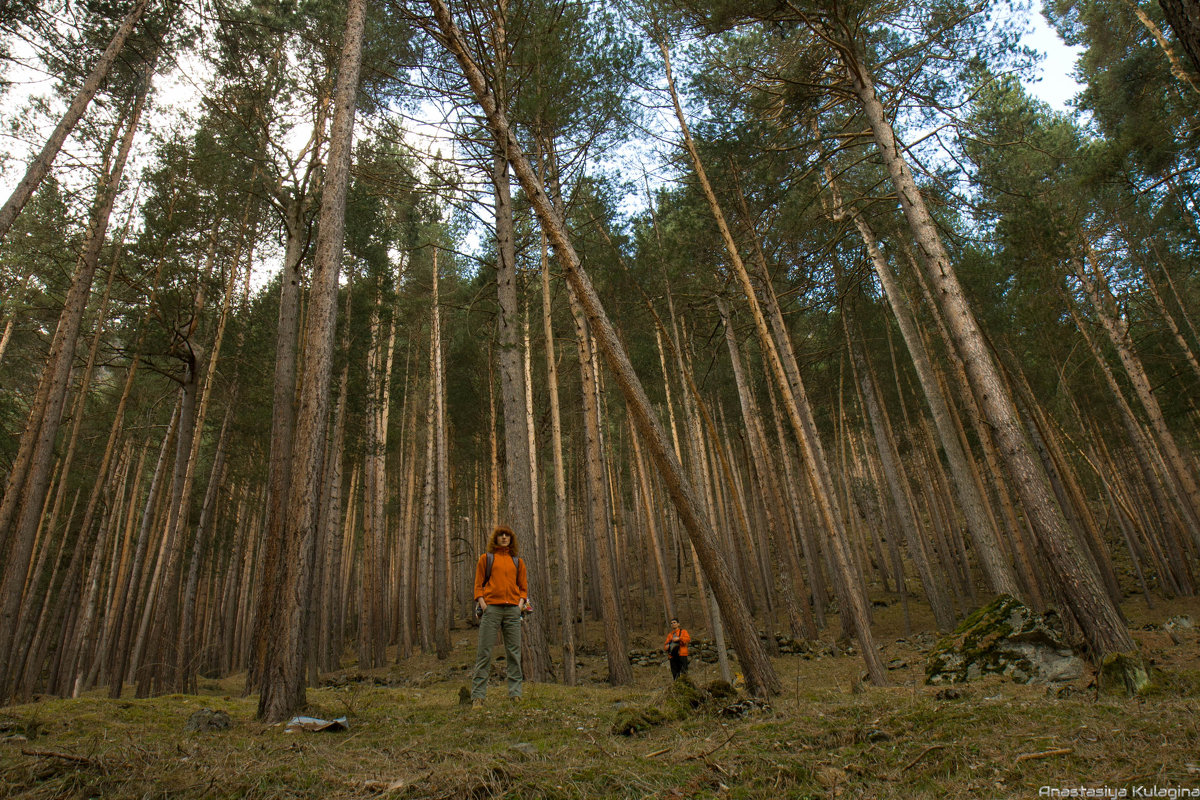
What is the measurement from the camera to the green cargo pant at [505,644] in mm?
4750

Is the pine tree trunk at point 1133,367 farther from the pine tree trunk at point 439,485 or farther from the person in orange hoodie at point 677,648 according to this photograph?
the pine tree trunk at point 439,485

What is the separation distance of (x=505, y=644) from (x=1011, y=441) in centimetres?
567

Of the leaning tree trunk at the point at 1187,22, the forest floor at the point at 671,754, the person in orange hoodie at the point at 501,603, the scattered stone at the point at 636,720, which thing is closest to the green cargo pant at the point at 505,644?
the person in orange hoodie at the point at 501,603

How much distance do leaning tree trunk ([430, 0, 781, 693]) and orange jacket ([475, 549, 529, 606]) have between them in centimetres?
171

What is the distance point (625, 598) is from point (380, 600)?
700 centimetres

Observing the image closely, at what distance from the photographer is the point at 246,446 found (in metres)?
15.0

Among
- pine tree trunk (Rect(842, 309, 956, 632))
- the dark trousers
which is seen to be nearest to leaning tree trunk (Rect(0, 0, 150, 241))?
the dark trousers

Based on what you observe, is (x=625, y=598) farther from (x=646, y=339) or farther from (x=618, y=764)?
(x=618, y=764)

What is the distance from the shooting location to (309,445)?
459cm

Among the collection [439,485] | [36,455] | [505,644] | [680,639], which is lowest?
[680,639]

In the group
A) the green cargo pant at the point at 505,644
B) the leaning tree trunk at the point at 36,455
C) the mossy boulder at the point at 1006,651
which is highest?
the leaning tree trunk at the point at 36,455

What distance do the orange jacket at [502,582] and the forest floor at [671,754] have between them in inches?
Answer: 42.7

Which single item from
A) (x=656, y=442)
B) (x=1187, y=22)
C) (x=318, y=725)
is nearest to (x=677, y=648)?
(x=656, y=442)

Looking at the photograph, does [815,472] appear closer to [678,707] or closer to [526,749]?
[678,707]
